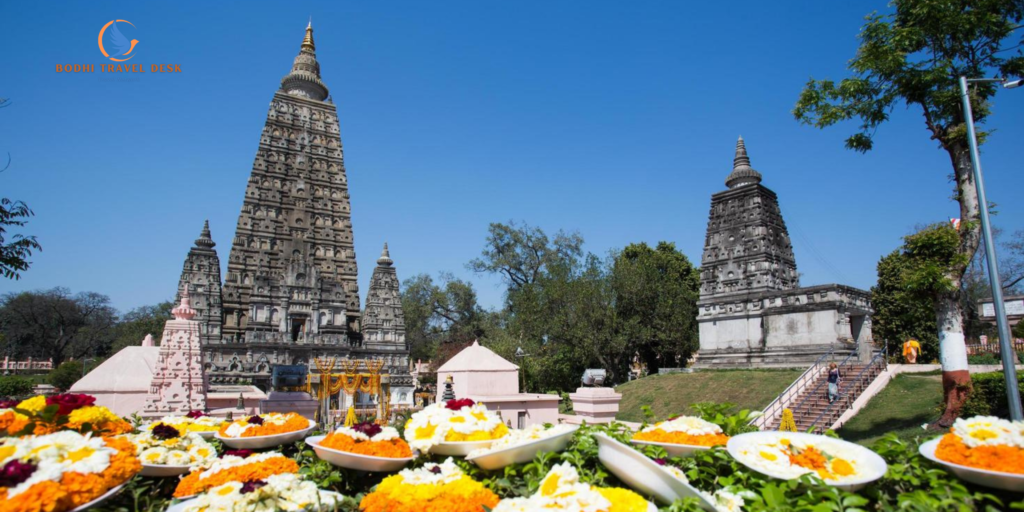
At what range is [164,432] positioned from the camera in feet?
15.6

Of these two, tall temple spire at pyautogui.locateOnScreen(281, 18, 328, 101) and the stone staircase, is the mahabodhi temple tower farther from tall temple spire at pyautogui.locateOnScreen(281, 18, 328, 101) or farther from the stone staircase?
the stone staircase

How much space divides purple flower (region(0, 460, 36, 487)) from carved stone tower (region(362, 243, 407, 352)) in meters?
37.2

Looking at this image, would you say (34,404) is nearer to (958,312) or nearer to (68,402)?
(68,402)

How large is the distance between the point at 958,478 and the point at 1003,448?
→ 0.28 m

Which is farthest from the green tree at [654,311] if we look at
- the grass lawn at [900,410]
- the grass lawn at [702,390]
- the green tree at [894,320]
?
the grass lawn at [900,410]

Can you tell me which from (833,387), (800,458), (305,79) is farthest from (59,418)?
(305,79)

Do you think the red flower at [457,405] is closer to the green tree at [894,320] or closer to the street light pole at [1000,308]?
the street light pole at [1000,308]

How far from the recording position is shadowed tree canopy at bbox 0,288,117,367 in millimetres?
59156

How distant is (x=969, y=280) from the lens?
121ft

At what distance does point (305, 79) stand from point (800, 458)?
4656 centimetres

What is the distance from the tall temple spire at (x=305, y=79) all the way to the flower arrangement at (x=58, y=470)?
147 feet

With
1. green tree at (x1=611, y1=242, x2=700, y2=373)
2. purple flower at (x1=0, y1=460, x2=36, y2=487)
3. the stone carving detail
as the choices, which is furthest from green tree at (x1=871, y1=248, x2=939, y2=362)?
purple flower at (x1=0, y1=460, x2=36, y2=487)

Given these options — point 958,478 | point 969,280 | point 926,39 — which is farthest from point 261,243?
point 969,280

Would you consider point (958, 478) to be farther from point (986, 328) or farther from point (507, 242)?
point (507, 242)
